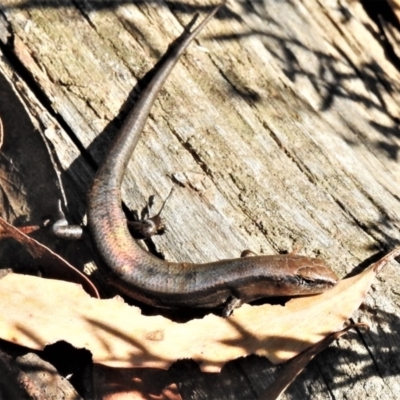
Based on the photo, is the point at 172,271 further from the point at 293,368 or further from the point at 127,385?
the point at 293,368

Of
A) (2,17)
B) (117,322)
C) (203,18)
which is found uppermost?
(203,18)

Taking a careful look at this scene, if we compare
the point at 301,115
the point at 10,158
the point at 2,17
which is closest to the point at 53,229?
the point at 10,158

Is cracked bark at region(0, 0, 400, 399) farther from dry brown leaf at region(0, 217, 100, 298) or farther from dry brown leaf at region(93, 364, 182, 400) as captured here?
dry brown leaf at region(0, 217, 100, 298)

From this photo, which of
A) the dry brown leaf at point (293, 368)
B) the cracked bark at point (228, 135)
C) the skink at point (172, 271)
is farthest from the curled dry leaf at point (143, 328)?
the skink at point (172, 271)

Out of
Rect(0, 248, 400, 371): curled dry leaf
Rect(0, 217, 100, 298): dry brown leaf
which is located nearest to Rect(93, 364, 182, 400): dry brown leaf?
Rect(0, 248, 400, 371): curled dry leaf

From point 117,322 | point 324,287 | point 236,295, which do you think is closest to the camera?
point 117,322

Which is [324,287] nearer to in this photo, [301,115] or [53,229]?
[301,115]
